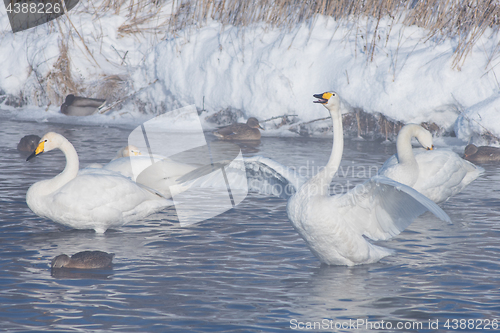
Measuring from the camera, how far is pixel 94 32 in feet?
60.5

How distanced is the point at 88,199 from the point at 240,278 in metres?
2.11

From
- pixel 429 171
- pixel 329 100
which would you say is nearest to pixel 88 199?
pixel 329 100

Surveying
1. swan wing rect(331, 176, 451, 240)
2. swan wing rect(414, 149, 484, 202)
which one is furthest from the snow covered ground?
swan wing rect(331, 176, 451, 240)

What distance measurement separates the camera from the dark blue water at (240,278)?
4359 mm

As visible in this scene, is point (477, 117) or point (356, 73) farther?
point (356, 73)

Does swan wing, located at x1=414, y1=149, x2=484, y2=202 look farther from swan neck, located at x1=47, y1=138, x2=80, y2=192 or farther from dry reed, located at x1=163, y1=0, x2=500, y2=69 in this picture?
dry reed, located at x1=163, y1=0, x2=500, y2=69

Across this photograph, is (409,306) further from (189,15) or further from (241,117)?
(189,15)

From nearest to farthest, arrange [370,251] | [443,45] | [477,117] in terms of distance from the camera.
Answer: [370,251]
[477,117]
[443,45]

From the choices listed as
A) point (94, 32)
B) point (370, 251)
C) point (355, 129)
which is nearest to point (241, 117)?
point (355, 129)

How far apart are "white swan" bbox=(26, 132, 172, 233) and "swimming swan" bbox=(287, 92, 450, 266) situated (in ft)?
7.06

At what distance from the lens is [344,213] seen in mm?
5508

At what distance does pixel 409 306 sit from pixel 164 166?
3918 millimetres

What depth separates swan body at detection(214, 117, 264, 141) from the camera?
42.2 ft

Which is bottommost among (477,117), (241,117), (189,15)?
(241,117)
